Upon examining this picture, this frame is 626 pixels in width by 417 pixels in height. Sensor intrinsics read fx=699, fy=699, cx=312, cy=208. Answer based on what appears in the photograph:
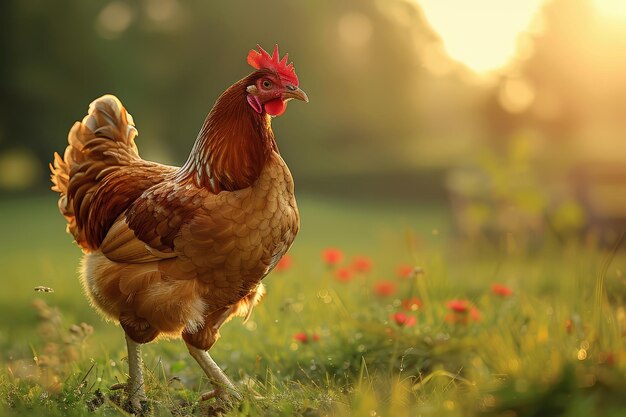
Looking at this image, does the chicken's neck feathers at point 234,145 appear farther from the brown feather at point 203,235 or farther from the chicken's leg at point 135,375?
the chicken's leg at point 135,375

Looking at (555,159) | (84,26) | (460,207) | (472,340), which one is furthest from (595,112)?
(472,340)

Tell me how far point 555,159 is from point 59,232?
38.5ft

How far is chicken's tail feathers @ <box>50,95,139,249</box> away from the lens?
430cm

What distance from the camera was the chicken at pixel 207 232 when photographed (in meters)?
3.52

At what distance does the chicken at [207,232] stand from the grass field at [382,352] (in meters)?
0.39

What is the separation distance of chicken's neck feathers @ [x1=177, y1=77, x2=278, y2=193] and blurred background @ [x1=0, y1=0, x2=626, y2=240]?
8.96 m

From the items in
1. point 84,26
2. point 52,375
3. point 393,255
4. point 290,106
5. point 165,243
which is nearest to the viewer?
point 165,243

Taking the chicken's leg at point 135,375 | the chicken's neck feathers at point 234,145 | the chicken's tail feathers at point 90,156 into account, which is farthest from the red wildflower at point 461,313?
the chicken's tail feathers at point 90,156

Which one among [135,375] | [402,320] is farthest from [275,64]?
[135,375]

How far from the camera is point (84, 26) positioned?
1498 cm

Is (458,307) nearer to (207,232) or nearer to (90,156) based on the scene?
(207,232)

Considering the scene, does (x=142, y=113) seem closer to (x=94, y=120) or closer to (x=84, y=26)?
(x=84, y=26)

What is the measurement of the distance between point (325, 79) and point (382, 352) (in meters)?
13.4

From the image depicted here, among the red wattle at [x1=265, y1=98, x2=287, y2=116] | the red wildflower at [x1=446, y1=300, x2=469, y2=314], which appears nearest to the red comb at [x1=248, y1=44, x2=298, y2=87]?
the red wattle at [x1=265, y1=98, x2=287, y2=116]
